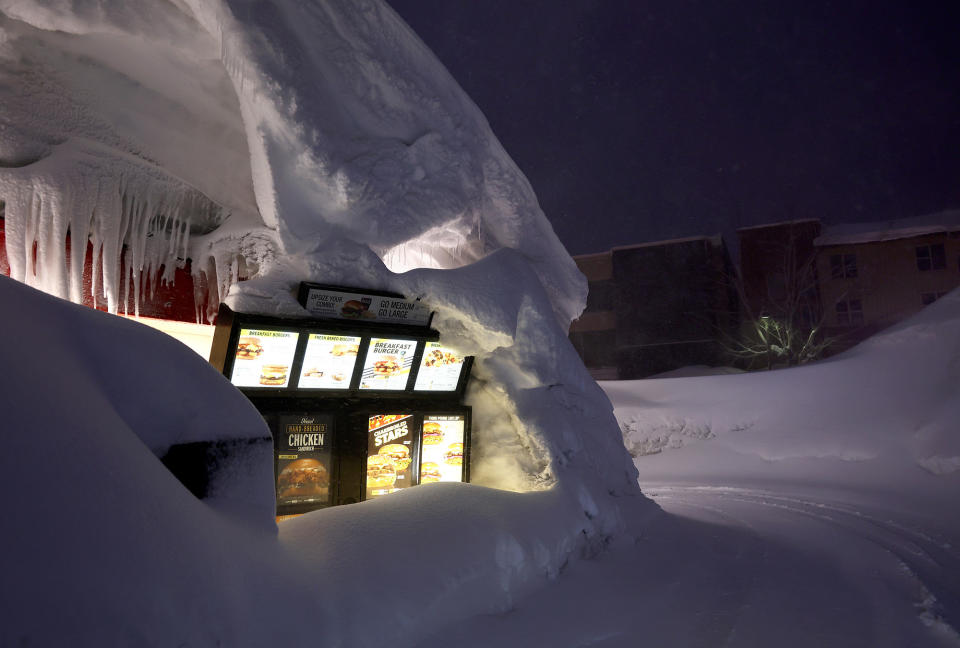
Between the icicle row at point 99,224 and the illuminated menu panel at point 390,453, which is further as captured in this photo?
the illuminated menu panel at point 390,453

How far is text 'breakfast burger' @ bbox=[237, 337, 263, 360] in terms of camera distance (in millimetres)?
5336

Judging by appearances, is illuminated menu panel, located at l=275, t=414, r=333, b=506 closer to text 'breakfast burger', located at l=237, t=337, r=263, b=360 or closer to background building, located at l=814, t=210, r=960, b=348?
text 'breakfast burger', located at l=237, t=337, r=263, b=360

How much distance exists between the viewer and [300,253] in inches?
219

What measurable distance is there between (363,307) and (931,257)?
3339 centimetres

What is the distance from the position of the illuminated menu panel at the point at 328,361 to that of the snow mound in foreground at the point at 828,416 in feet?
37.1

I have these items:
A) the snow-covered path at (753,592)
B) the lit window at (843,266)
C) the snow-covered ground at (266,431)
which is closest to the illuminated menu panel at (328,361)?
the snow-covered ground at (266,431)

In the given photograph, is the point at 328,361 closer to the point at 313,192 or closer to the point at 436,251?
the point at 313,192

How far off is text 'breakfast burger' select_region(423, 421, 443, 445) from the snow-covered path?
2.20 metres

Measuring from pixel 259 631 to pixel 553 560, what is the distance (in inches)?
128

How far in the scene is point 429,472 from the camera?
6.69 meters

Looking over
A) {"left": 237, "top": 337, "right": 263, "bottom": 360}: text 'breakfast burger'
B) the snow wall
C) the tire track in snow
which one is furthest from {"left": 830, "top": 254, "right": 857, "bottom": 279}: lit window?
{"left": 237, "top": 337, "right": 263, "bottom": 360}: text 'breakfast burger'

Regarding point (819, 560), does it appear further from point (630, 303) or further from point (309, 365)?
point (630, 303)

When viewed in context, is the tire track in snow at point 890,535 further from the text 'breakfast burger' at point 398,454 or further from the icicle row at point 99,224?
the icicle row at point 99,224

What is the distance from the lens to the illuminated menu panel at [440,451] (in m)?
6.67
